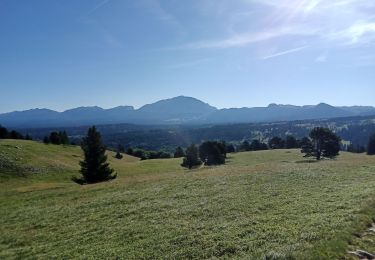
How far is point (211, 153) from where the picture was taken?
11906 cm

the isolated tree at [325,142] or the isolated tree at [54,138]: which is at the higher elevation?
the isolated tree at [54,138]

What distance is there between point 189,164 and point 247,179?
70.8 m

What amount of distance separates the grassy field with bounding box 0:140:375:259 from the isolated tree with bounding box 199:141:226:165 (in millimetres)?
74162

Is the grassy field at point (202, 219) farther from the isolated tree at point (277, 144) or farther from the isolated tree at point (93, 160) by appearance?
the isolated tree at point (277, 144)

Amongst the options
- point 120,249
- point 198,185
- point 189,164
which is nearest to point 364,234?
point 120,249

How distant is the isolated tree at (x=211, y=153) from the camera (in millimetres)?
118188

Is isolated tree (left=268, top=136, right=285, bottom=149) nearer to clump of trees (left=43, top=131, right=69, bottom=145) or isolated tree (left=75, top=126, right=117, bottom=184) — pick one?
clump of trees (left=43, top=131, right=69, bottom=145)

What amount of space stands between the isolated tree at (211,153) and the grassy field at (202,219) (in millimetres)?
74162

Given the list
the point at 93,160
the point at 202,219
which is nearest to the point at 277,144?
the point at 93,160

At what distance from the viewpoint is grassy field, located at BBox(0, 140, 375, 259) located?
1689 centimetres

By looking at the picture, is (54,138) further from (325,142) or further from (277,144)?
(277,144)

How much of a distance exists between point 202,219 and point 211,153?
315ft

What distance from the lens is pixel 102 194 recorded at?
4034 cm

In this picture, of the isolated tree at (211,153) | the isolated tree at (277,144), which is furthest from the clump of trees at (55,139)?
the isolated tree at (277,144)
